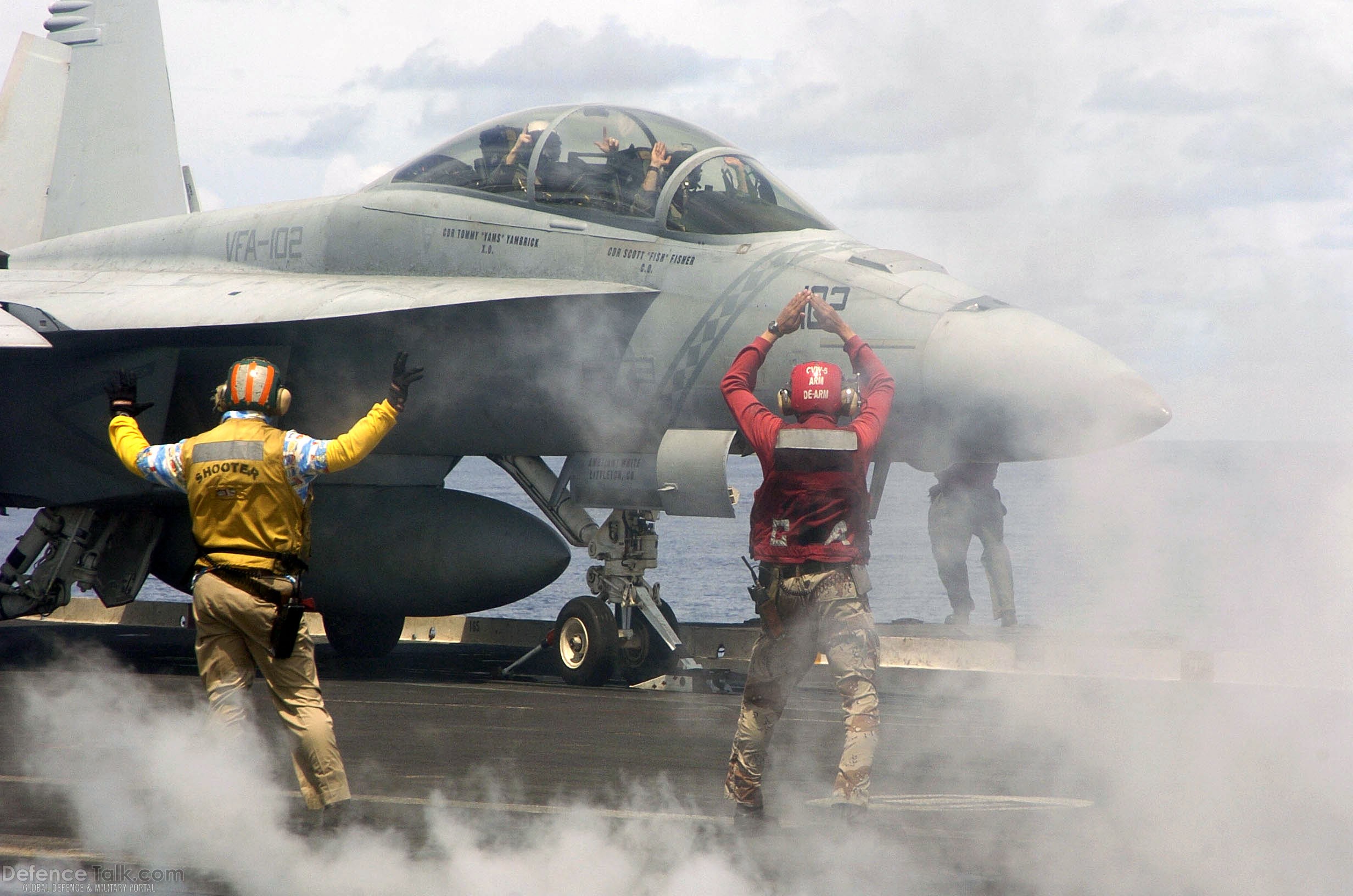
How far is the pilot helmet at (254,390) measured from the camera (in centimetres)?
594

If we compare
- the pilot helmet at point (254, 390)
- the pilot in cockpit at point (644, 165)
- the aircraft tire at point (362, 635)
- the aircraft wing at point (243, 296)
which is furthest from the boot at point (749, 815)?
the aircraft tire at point (362, 635)

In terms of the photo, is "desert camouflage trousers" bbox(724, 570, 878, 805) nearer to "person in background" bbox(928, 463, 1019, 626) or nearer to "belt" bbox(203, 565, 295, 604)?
"belt" bbox(203, 565, 295, 604)

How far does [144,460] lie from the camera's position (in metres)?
6.05

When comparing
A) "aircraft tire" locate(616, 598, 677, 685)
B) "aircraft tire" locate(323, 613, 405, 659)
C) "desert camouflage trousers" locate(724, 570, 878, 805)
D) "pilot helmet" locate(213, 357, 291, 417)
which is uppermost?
"pilot helmet" locate(213, 357, 291, 417)

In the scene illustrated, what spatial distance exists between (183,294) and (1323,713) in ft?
30.4

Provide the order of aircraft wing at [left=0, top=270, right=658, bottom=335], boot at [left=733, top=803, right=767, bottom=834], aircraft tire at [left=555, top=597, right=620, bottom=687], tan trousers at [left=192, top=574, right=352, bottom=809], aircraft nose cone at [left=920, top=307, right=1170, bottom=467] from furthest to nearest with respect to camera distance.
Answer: aircraft tire at [left=555, top=597, right=620, bottom=687] → aircraft wing at [left=0, top=270, right=658, bottom=335] → aircraft nose cone at [left=920, top=307, right=1170, bottom=467] → boot at [left=733, top=803, right=767, bottom=834] → tan trousers at [left=192, top=574, right=352, bottom=809]

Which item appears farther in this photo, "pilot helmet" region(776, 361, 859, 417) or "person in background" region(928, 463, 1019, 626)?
"person in background" region(928, 463, 1019, 626)

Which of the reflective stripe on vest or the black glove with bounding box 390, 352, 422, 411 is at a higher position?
the black glove with bounding box 390, 352, 422, 411

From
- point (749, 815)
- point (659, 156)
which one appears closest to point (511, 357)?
point (659, 156)

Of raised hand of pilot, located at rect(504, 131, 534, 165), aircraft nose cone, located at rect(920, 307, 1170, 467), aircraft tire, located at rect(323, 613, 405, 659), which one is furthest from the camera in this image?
aircraft tire, located at rect(323, 613, 405, 659)

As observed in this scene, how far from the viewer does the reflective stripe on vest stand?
19.0ft

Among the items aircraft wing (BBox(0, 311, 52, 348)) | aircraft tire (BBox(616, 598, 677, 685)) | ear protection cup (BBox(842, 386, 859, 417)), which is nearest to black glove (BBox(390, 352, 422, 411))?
ear protection cup (BBox(842, 386, 859, 417))

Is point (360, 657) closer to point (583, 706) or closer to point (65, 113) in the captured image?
point (583, 706)

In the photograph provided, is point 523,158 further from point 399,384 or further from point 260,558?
point 260,558
